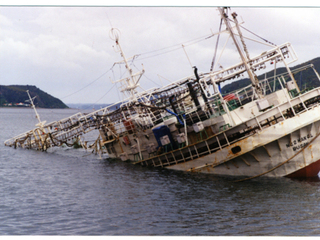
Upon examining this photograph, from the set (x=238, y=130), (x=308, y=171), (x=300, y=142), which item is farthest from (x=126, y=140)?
(x=308, y=171)

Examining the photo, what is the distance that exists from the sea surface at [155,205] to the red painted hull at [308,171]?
63cm

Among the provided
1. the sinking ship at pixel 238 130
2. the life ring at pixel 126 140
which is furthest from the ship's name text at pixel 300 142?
the life ring at pixel 126 140

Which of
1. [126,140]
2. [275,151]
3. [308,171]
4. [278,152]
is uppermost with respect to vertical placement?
[126,140]

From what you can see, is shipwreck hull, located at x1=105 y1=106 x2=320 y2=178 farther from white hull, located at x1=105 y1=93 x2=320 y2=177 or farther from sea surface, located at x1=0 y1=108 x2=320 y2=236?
sea surface, located at x1=0 y1=108 x2=320 y2=236

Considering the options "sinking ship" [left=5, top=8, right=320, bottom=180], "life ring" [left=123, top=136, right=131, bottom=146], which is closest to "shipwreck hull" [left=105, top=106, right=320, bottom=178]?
"sinking ship" [left=5, top=8, right=320, bottom=180]

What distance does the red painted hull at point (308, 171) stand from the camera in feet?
67.6

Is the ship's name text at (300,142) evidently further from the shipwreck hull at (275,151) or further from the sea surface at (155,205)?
the sea surface at (155,205)

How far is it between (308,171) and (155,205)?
10.6m

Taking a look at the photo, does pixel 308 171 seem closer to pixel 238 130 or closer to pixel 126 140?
pixel 238 130

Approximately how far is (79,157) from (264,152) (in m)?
22.7

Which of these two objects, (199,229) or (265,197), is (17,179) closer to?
(199,229)

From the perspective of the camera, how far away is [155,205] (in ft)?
56.4

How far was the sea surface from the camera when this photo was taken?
45.4 ft

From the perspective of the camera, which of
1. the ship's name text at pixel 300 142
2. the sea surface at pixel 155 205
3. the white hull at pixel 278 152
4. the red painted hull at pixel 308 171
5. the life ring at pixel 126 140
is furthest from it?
the life ring at pixel 126 140
